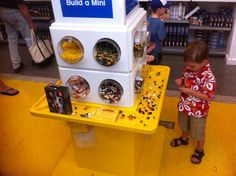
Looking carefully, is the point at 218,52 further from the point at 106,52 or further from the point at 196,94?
the point at 106,52

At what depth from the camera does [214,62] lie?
10.8ft

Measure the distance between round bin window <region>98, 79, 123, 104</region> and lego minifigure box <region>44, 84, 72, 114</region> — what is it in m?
0.19

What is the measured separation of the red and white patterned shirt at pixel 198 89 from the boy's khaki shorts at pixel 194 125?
0.06 metres

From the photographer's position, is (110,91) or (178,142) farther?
(178,142)

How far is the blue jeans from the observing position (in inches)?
114

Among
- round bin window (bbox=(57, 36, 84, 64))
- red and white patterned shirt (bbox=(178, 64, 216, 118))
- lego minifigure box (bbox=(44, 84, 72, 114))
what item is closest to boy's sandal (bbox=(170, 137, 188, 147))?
red and white patterned shirt (bbox=(178, 64, 216, 118))

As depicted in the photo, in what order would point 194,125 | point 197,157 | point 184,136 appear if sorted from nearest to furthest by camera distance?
point 194,125, point 197,157, point 184,136

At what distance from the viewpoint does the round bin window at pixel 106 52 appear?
4.11ft

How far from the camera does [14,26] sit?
10.2 feet

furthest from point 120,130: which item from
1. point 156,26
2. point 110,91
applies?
point 156,26

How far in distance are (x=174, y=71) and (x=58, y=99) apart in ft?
6.73

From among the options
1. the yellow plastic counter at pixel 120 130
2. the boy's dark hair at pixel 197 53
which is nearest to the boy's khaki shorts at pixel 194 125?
the yellow plastic counter at pixel 120 130

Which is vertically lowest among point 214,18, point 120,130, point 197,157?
point 197,157

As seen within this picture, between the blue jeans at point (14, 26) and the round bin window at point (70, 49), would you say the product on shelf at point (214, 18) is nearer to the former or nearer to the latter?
the blue jeans at point (14, 26)
